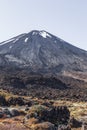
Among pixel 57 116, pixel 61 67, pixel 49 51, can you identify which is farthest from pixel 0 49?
pixel 57 116

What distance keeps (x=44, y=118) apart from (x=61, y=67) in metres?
107

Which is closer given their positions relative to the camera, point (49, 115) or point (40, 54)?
point (49, 115)

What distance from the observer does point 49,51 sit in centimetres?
16450

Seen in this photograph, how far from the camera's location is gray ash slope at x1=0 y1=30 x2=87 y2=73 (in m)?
143

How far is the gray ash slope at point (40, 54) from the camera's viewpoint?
143 meters

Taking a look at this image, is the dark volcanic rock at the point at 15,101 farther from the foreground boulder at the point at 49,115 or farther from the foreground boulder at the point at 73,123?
the foreground boulder at the point at 73,123

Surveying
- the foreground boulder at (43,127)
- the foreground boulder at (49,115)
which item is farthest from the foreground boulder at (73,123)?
the foreground boulder at (43,127)

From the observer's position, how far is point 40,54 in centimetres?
15950

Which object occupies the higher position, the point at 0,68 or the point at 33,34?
the point at 33,34

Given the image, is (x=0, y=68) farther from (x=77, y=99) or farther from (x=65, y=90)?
(x=77, y=99)

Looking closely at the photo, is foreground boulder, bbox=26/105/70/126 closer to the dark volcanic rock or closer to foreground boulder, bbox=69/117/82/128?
foreground boulder, bbox=69/117/82/128

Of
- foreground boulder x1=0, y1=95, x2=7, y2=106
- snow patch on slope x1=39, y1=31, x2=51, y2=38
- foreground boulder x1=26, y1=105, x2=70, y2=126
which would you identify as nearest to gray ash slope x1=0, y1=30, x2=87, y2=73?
snow patch on slope x1=39, y1=31, x2=51, y2=38

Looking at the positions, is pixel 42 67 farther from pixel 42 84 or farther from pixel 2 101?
pixel 2 101

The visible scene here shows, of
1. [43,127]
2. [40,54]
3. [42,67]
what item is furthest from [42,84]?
[43,127]
